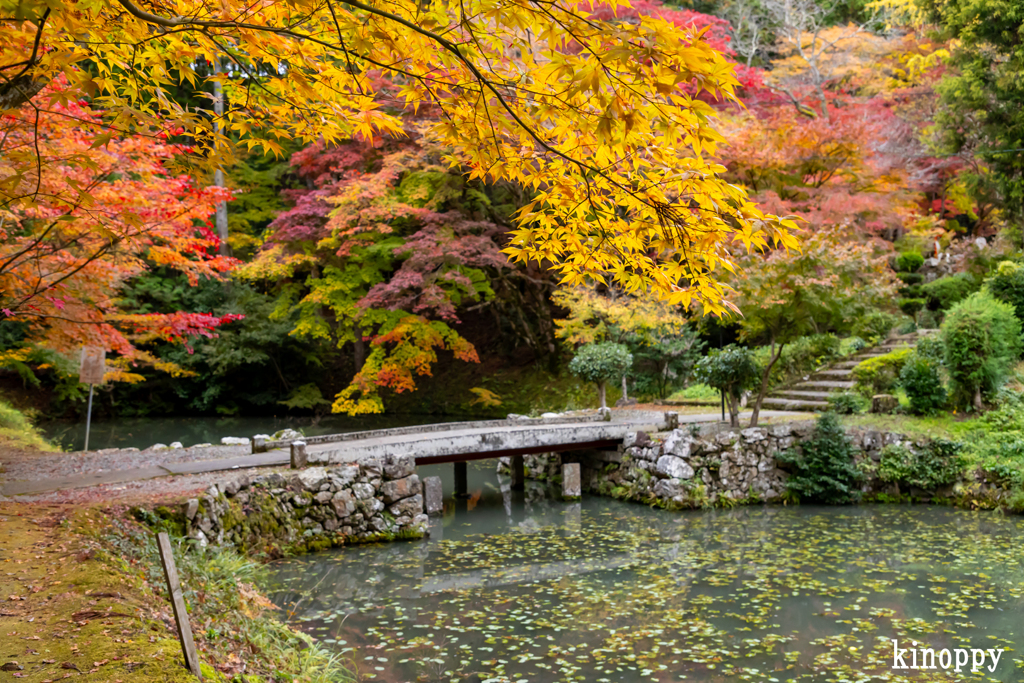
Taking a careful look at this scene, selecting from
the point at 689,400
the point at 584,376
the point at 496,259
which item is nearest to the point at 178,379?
the point at 496,259

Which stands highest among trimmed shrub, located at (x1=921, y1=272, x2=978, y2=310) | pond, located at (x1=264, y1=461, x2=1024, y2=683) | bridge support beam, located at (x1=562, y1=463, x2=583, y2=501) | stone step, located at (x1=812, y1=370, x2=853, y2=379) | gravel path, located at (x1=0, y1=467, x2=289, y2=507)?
trimmed shrub, located at (x1=921, y1=272, x2=978, y2=310)

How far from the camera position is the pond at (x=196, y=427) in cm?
1675

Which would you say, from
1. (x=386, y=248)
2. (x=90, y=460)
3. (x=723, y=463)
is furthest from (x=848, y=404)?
(x=90, y=460)

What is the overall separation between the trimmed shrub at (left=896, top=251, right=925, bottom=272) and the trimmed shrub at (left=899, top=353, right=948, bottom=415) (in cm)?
697

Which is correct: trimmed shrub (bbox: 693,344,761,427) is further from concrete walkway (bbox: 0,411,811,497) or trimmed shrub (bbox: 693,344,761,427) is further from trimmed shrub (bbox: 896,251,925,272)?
trimmed shrub (bbox: 896,251,925,272)

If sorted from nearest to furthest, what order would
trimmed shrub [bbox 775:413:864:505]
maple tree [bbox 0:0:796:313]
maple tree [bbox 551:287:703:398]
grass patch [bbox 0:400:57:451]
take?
maple tree [bbox 0:0:796:313]
trimmed shrub [bbox 775:413:864:505]
grass patch [bbox 0:400:57:451]
maple tree [bbox 551:287:703:398]

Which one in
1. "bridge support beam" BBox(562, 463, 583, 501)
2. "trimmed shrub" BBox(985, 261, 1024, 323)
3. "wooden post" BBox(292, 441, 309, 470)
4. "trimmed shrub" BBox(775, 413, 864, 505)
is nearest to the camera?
"wooden post" BBox(292, 441, 309, 470)

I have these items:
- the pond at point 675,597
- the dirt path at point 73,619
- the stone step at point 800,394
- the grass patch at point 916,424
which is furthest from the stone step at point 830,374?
the dirt path at point 73,619

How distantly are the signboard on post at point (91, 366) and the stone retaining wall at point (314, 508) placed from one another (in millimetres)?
4448

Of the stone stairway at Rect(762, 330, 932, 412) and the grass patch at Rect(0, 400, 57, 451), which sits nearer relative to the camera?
the grass patch at Rect(0, 400, 57, 451)

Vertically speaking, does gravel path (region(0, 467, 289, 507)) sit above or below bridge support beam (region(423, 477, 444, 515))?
above

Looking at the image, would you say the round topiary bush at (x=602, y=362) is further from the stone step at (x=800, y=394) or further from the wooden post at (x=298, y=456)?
the wooden post at (x=298, y=456)

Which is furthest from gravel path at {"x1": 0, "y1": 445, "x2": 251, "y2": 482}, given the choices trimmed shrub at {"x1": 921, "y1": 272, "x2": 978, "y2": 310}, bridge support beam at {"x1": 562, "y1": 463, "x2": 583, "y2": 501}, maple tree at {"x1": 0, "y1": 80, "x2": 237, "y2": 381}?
trimmed shrub at {"x1": 921, "y1": 272, "x2": 978, "y2": 310}

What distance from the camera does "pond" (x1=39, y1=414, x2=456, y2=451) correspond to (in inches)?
659
